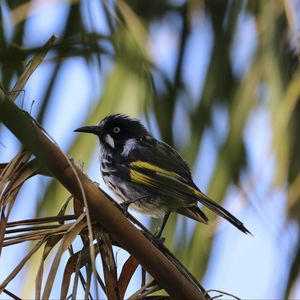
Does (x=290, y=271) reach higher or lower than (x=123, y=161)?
lower

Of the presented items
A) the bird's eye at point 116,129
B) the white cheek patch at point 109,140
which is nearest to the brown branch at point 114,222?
the white cheek patch at point 109,140

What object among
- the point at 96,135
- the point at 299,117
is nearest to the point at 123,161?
the point at 96,135

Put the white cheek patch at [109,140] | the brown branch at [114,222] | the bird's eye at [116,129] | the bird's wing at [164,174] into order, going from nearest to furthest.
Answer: the brown branch at [114,222] < the bird's wing at [164,174] < the white cheek patch at [109,140] < the bird's eye at [116,129]

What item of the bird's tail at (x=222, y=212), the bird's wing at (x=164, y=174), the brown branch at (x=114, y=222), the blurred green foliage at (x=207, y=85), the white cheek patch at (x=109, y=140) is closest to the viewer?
the brown branch at (x=114, y=222)

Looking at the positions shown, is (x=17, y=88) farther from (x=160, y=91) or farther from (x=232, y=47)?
(x=232, y=47)

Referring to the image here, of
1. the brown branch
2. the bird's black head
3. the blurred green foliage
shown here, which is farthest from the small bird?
the brown branch

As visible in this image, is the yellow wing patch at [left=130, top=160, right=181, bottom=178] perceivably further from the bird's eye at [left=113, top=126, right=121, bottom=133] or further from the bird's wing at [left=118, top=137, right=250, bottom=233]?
the bird's eye at [left=113, top=126, right=121, bottom=133]

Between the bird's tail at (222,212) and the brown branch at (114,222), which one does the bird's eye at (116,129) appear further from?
the brown branch at (114,222)

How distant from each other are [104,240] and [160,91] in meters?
0.59

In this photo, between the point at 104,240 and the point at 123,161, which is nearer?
the point at 104,240

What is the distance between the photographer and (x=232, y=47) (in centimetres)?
242

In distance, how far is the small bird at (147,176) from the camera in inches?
118

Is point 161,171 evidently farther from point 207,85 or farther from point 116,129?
point 207,85

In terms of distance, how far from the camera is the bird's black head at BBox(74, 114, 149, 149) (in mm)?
3564
